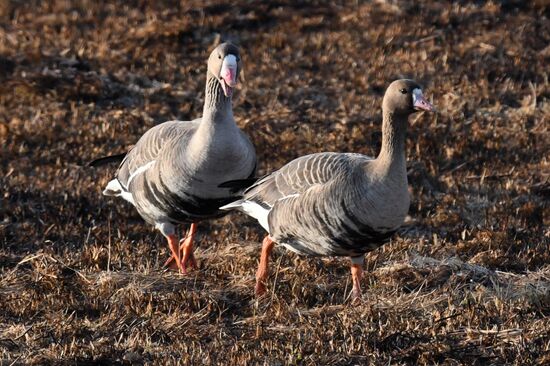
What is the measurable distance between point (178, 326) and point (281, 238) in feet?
3.74

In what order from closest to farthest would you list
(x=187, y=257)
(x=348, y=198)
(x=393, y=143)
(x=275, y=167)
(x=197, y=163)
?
1. (x=348, y=198)
2. (x=393, y=143)
3. (x=197, y=163)
4. (x=187, y=257)
5. (x=275, y=167)

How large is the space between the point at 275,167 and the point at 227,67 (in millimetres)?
3419

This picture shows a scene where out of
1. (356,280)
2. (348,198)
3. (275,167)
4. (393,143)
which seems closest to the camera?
(348,198)

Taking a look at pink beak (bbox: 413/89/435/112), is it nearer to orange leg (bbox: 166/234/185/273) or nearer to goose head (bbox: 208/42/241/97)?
goose head (bbox: 208/42/241/97)

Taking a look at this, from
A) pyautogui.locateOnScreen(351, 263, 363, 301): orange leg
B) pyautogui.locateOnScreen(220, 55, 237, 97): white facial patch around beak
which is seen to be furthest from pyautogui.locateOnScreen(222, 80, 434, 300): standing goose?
pyautogui.locateOnScreen(220, 55, 237, 97): white facial patch around beak

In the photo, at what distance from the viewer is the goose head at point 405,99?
22.9ft

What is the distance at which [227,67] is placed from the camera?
25.0 ft

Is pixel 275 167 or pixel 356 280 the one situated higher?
pixel 356 280

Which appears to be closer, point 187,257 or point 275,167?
point 187,257

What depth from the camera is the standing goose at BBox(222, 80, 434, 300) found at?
681 centimetres

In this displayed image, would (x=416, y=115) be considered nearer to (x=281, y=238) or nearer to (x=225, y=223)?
(x=225, y=223)

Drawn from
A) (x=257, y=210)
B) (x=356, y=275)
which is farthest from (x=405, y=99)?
(x=257, y=210)

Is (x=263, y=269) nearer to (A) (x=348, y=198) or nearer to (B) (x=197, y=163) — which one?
(B) (x=197, y=163)

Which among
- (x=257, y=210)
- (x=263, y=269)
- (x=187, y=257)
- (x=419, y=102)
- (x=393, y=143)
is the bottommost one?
(x=187, y=257)
